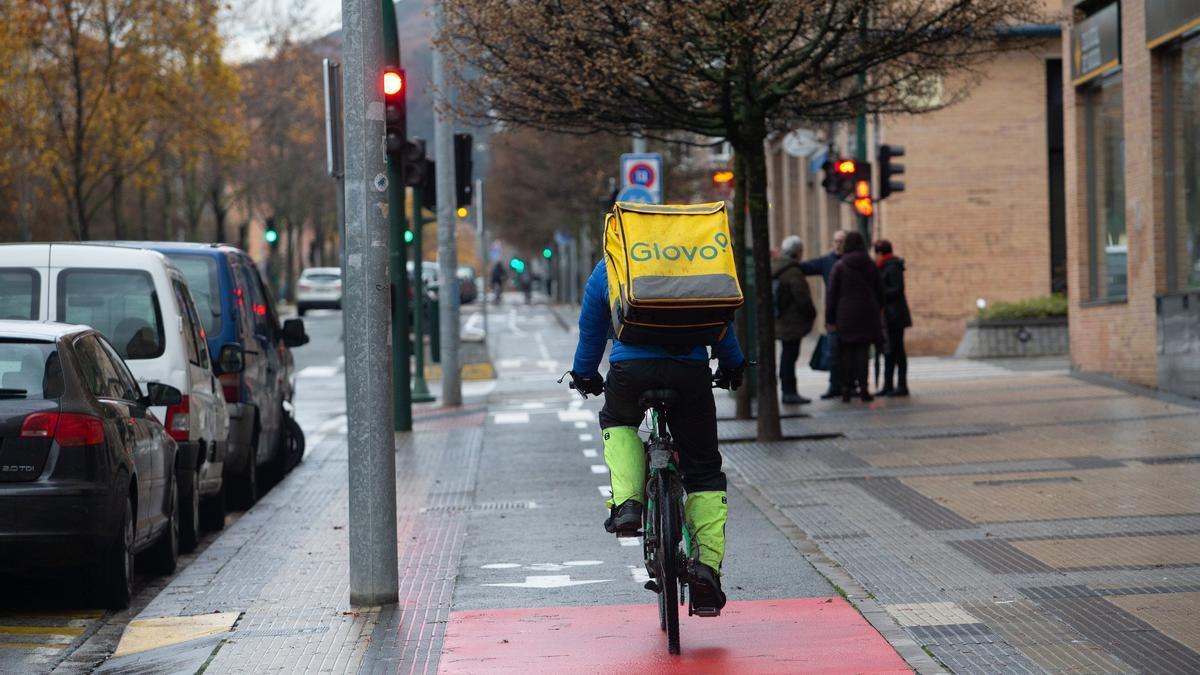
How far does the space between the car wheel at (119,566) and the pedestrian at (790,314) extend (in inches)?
437

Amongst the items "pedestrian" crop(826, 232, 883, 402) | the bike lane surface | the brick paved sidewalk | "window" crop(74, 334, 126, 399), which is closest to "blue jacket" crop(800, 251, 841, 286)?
"pedestrian" crop(826, 232, 883, 402)

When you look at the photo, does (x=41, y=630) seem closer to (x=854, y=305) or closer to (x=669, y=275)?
(x=669, y=275)

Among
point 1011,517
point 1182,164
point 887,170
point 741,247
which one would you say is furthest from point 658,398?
point 887,170

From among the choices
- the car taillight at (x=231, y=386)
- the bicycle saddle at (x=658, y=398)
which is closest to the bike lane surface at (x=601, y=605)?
the bicycle saddle at (x=658, y=398)

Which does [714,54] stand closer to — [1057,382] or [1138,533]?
[1138,533]

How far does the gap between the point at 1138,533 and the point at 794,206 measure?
32320 millimetres

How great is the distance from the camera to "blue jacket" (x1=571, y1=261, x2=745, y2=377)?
716 cm

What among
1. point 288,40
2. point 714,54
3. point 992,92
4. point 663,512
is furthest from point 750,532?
point 288,40

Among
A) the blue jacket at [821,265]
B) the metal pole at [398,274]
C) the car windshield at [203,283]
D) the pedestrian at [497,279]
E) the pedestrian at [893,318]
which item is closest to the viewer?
the car windshield at [203,283]

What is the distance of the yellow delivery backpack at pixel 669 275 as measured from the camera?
6.87 m

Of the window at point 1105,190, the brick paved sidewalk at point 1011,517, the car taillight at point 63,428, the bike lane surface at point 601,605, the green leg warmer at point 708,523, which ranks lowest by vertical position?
the bike lane surface at point 601,605

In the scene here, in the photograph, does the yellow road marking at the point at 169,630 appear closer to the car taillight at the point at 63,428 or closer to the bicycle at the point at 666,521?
the car taillight at the point at 63,428

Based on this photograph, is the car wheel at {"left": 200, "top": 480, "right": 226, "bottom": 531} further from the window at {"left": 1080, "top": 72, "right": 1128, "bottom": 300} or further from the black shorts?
the window at {"left": 1080, "top": 72, "right": 1128, "bottom": 300}

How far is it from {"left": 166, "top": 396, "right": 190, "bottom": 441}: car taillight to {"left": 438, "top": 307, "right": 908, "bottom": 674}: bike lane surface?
1.81m
